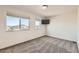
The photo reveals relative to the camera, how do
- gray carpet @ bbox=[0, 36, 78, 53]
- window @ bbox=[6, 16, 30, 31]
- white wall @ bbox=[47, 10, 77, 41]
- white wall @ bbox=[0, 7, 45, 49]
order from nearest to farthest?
gray carpet @ bbox=[0, 36, 78, 53]
white wall @ bbox=[0, 7, 45, 49]
window @ bbox=[6, 16, 30, 31]
white wall @ bbox=[47, 10, 77, 41]

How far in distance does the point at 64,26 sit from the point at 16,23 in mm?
2709

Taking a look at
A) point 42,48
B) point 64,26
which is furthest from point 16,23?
point 64,26

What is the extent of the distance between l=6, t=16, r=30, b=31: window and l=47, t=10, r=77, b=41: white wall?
5.93 ft

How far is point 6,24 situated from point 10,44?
0.78 metres

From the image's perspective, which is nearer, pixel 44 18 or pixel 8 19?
pixel 8 19

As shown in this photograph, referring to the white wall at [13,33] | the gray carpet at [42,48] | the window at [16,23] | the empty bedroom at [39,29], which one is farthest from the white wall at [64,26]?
the window at [16,23]

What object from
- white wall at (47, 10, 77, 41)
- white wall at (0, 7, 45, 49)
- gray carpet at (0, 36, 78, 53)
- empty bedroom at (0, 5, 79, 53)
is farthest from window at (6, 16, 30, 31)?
white wall at (47, 10, 77, 41)

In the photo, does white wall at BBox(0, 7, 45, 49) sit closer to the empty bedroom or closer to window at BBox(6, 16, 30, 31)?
the empty bedroom

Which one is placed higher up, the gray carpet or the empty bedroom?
the empty bedroom

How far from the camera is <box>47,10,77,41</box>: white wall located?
387cm

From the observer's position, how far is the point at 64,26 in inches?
169
